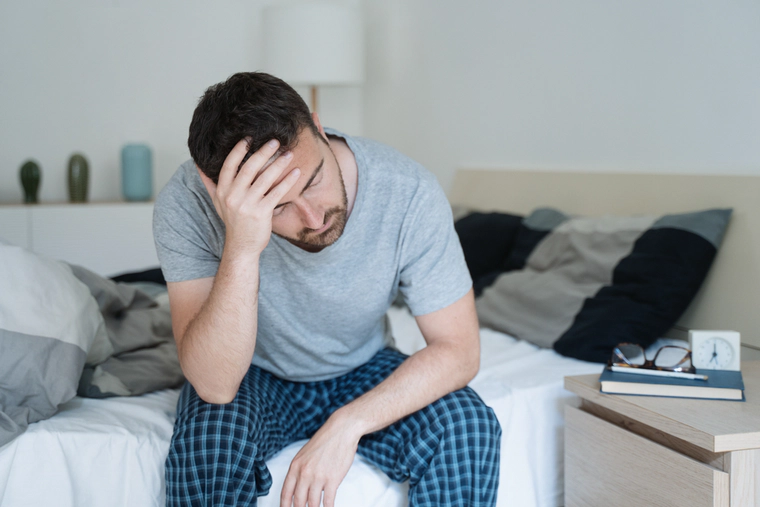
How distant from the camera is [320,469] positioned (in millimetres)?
976

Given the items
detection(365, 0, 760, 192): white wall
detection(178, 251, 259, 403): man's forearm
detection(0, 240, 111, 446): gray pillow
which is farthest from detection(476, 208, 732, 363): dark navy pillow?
detection(0, 240, 111, 446): gray pillow

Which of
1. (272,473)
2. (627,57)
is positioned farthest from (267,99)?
(627,57)

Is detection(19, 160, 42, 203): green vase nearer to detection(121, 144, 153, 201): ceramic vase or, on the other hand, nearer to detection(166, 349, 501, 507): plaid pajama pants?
detection(121, 144, 153, 201): ceramic vase

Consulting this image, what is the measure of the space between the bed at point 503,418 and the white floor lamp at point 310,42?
136cm

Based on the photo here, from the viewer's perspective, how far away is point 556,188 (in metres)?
2.14

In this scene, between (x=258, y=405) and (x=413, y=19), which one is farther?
(x=413, y=19)

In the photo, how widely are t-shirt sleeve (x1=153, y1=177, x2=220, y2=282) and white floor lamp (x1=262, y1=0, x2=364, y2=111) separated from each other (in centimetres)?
186

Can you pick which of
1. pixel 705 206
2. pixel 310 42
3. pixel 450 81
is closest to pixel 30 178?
pixel 310 42

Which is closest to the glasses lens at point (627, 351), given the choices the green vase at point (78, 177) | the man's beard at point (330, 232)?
the man's beard at point (330, 232)

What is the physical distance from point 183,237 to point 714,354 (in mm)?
955

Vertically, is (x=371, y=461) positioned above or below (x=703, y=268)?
below

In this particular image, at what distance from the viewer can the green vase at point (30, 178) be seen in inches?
117

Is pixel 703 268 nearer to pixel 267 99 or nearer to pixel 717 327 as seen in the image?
pixel 717 327

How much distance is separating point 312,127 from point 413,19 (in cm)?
221
